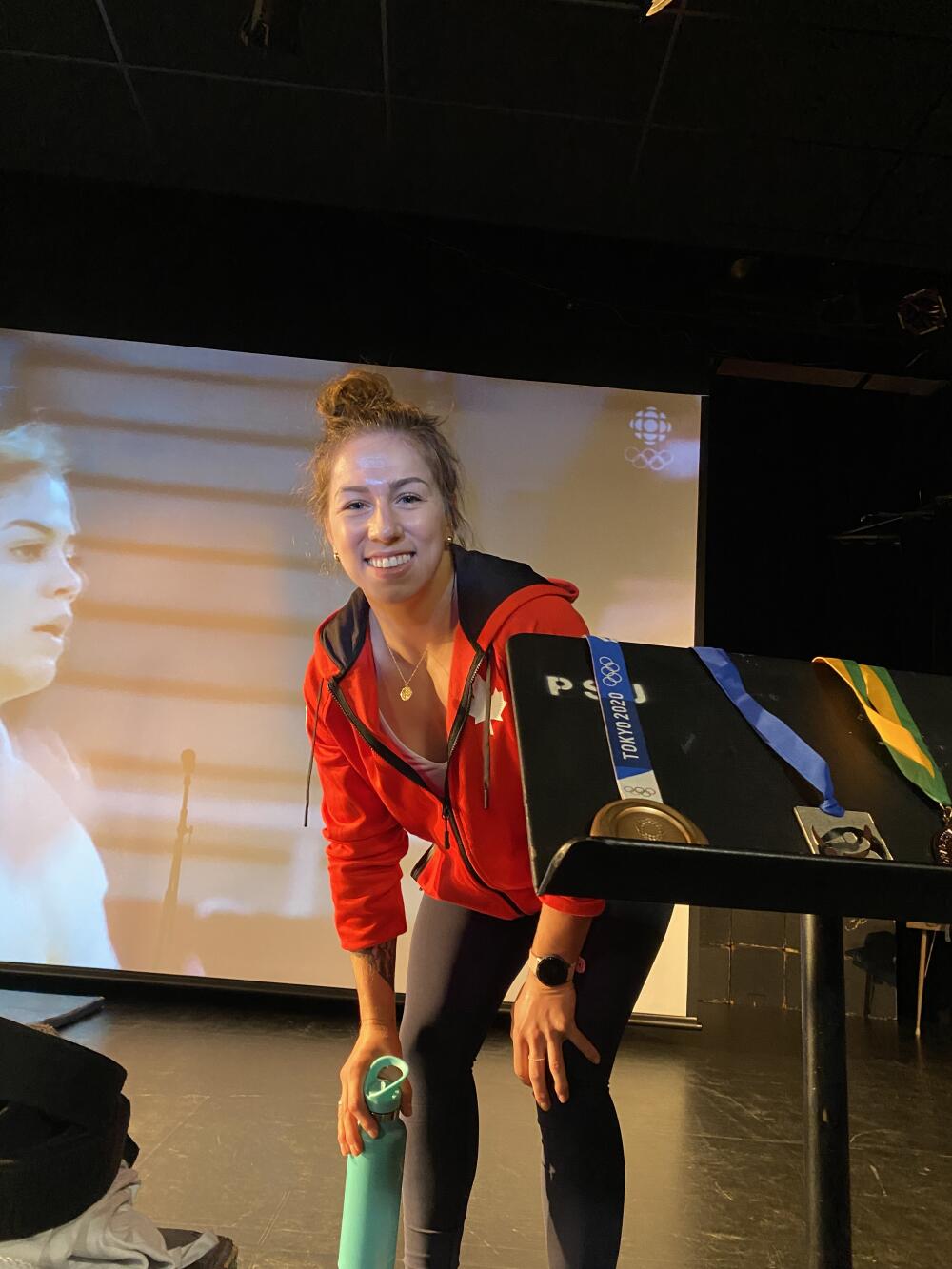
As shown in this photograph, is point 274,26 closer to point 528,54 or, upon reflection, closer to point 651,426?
point 528,54

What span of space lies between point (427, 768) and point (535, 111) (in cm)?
270

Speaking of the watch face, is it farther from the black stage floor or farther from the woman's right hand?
the black stage floor

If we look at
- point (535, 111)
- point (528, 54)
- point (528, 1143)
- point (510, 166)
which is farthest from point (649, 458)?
point (528, 1143)

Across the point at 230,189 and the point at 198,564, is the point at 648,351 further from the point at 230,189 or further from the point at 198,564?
the point at 198,564

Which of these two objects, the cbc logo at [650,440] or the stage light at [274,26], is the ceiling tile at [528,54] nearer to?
the stage light at [274,26]

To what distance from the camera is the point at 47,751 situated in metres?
3.32

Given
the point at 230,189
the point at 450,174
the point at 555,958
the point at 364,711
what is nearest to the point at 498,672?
the point at 364,711

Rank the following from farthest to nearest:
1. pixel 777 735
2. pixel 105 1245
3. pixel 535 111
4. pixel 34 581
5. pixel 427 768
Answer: pixel 34 581 → pixel 535 111 → pixel 427 768 → pixel 105 1245 → pixel 777 735

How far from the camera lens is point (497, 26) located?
9.06 feet

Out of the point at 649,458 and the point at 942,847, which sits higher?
the point at 649,458

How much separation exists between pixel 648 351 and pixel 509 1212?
10.4 ft

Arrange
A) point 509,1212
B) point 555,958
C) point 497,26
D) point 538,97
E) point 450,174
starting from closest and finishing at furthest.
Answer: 1. point 555,958
2. point 509,1212
3. point 497,26
4. point 538,97
5. point 450,174

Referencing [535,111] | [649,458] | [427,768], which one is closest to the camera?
[427,768]

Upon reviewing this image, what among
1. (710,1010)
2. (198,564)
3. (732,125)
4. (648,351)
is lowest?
(710,1010)
